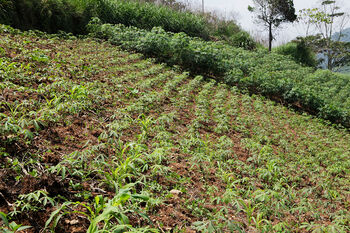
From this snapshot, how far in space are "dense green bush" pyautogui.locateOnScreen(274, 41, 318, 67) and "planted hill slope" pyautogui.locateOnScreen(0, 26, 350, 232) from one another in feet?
50.2

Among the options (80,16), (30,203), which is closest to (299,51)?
(80,16)

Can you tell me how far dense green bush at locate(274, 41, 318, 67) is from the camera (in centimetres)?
1831

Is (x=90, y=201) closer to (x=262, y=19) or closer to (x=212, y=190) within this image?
A: (x=212, y=190)

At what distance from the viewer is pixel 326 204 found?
8.04ft

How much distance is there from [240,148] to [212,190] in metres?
1.37

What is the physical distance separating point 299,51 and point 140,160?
2115 cm

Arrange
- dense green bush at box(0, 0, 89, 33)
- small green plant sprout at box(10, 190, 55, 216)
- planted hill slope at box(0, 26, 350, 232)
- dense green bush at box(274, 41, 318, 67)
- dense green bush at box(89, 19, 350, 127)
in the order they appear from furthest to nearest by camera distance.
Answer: dense green bush at box(274, 41, 318, 67) → dense green bush at box(89, 19, 350, 127) → dense green bush at box(0, 0, 89, 33) → planted hill slope at box(0, 26, 350, 232) → small green plant sprout at box(10, 190, 55, 216)

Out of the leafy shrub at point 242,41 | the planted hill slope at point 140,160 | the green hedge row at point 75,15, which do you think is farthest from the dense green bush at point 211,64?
the leafy shrub at point 242,41

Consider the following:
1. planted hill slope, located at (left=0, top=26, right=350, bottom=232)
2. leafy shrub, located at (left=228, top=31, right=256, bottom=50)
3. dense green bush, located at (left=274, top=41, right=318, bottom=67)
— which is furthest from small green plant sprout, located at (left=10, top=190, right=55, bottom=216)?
dense green bush, located at (left=274, top=41, right=318, bottom=67)

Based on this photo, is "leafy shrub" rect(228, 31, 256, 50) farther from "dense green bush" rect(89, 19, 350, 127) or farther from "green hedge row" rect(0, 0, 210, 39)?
"dense green bush" rect(89, 19, 350, 127)

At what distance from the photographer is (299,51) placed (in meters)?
19.0

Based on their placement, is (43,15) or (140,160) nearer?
(140,160)

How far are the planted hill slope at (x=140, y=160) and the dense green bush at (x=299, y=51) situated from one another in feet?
50.2

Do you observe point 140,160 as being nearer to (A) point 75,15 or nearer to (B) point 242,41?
(A) point 75,15
